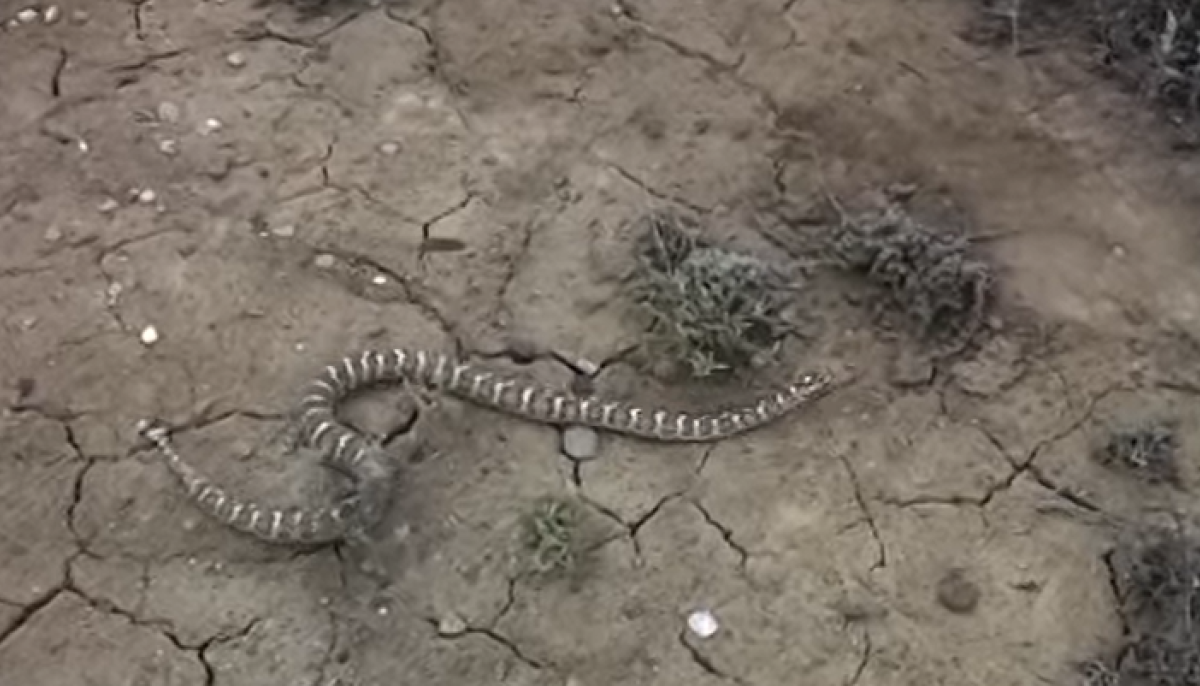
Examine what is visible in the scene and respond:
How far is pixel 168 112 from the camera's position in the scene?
6.64 meters

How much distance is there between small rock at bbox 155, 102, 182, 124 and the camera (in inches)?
261

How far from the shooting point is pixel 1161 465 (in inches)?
226

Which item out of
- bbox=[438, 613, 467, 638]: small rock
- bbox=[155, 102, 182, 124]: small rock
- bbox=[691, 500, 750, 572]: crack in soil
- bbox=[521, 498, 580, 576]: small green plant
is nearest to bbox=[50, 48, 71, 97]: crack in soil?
bbox=[155, 102, 182, 124]: small rock

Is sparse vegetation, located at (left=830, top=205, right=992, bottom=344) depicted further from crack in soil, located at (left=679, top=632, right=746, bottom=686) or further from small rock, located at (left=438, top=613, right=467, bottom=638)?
small rock, located at (left=438, top=613, right=467, bottom=638)

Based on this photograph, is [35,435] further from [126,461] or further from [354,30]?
[354,30]

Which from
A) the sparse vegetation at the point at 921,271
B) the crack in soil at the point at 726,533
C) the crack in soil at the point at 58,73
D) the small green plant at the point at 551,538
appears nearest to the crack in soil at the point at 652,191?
the sparse vegetation at the point at 921,271

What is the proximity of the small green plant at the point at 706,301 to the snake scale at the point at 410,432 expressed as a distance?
0.65ft

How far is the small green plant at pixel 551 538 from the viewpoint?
5.42 meters

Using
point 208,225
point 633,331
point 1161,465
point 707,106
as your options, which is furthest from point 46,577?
point 1161,465

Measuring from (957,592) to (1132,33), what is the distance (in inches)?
104

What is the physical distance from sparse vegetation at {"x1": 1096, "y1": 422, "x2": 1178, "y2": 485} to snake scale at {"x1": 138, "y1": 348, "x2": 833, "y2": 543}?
3.13 ft

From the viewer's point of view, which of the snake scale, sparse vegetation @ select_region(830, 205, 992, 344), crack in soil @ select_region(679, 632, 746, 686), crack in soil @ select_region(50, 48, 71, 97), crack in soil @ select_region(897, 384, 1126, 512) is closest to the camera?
crack in soil @ select_region(679, 632, 746, 686)

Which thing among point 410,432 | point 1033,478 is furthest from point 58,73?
point 1033,478

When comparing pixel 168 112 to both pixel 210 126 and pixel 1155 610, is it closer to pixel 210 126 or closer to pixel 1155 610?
pixel 210 126
